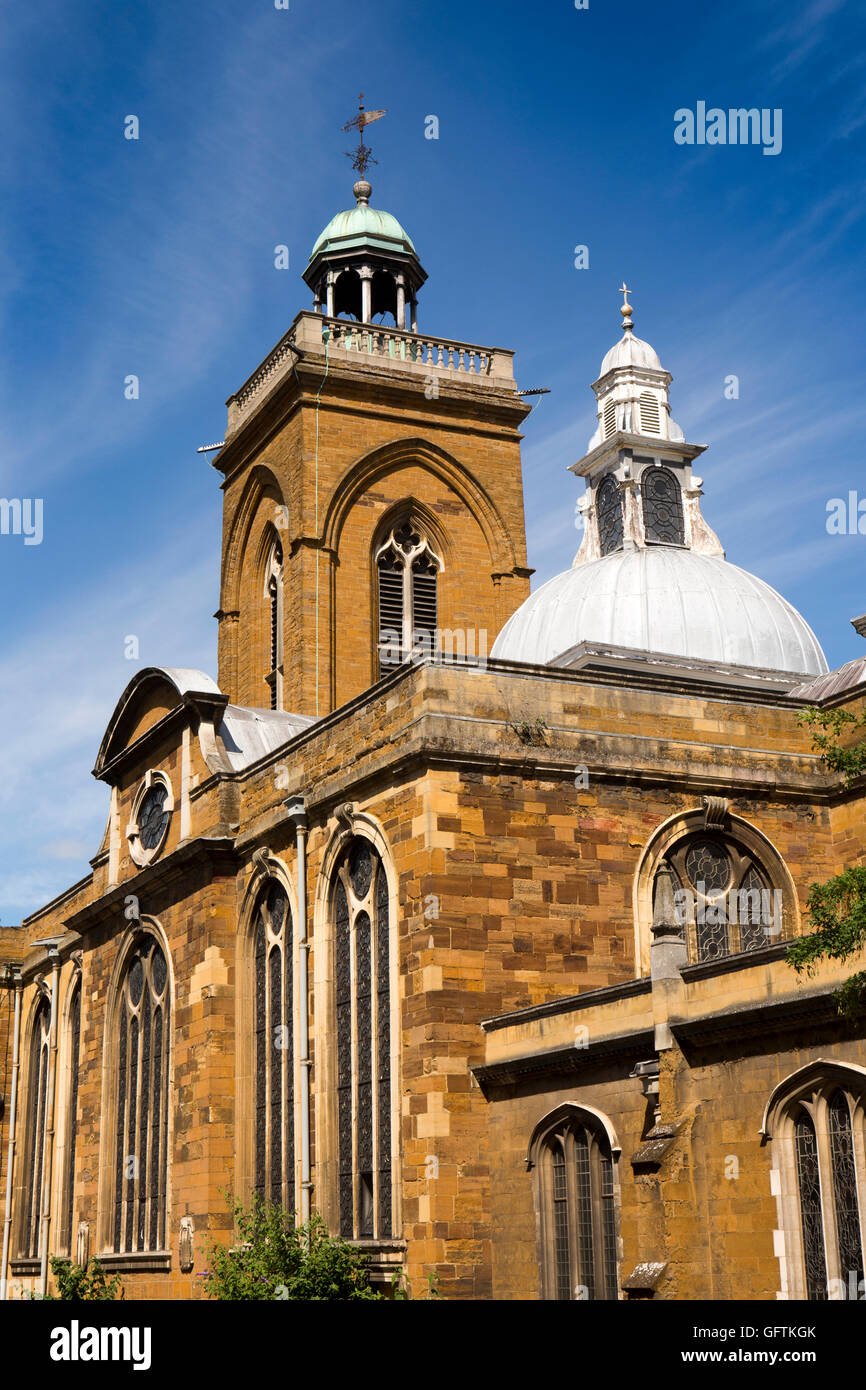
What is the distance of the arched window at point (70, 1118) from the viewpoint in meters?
33.7

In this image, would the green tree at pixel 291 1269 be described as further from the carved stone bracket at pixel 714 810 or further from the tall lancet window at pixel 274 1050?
the carved stone bracket at pixel 714 810

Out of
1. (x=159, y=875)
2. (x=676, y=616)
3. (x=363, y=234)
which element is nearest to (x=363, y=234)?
(x=363, y=234)

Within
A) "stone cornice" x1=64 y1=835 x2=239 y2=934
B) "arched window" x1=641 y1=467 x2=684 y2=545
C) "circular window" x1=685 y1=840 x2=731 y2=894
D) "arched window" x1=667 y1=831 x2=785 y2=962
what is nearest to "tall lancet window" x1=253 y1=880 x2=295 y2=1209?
"stone cornice" x1=64 y1=835 x2=239 y2=934

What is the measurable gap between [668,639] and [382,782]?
1028cm

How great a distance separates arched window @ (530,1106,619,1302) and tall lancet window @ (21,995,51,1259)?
21.8 m

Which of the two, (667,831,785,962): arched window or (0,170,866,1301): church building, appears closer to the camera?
(0,170,866,1301): church building

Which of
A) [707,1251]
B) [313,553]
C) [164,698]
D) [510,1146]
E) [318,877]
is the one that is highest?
[313,553]

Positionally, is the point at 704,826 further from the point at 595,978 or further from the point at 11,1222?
the point at 11,1222

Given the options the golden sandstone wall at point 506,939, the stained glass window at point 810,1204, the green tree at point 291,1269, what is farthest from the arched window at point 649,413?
the stained glass window at point 810,1204

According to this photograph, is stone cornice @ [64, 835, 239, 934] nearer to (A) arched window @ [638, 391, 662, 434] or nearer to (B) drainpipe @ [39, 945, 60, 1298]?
(B) drainpipe @ [39, 945, 60, 1298]

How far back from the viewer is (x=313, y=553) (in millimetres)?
36969

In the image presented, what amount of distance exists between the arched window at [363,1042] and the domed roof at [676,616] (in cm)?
933

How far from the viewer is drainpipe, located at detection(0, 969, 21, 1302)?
39656 millimetres

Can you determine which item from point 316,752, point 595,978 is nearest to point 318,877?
point 316,752
